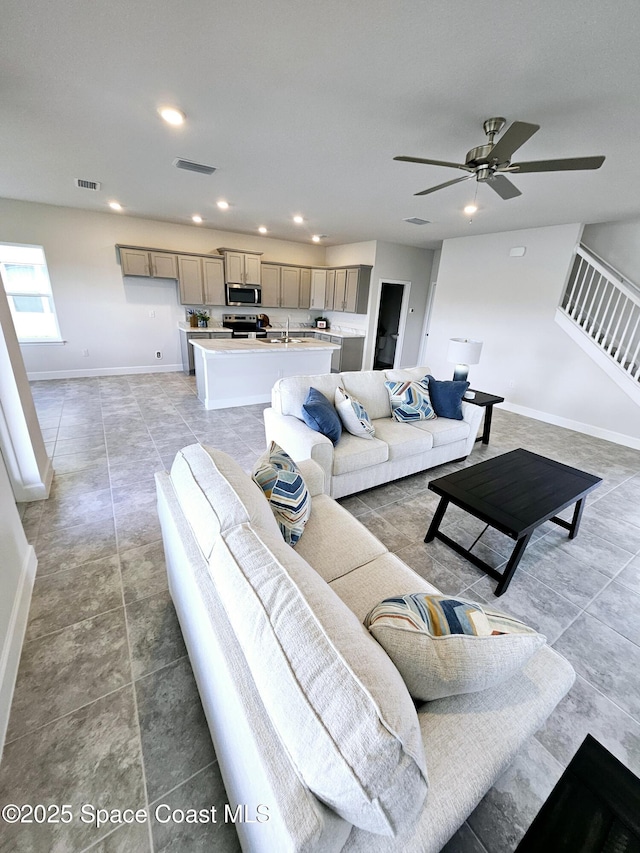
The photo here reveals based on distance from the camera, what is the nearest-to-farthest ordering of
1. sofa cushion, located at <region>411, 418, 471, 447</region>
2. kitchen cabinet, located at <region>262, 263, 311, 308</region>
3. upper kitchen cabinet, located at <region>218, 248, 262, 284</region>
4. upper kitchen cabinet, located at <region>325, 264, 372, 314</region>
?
sofa cushion, located at <region>411, 418, 471, 447</region> → upper kitchen cabinet, located at <region>218, 248, 262, 284</region> → upper kitchen cabinet, located at <region>325, 264, 372, 314</region> → kitchen cabinet, located at <region>262, 263, 311, 308</region>

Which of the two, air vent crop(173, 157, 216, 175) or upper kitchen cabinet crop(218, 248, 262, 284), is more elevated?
air vent crop(173, 157, 216, 175)

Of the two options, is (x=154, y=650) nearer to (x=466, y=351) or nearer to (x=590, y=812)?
(x=590, y=812)

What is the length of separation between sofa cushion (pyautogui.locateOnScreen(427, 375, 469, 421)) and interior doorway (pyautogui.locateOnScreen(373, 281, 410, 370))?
4.53 meters

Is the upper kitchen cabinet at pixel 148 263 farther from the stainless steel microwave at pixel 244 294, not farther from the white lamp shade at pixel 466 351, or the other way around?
the white lamp shade at pixel 466 351

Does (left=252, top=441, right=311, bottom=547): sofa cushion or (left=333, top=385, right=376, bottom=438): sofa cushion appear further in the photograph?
(left=333, top=385, right=376, bottom=438): sofa cushion

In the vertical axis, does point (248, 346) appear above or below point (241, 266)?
below

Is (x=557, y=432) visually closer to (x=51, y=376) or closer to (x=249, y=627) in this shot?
(x=249, y=627)

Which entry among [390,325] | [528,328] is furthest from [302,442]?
[390,325]

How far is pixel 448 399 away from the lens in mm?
3236

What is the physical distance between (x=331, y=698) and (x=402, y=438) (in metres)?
2.33

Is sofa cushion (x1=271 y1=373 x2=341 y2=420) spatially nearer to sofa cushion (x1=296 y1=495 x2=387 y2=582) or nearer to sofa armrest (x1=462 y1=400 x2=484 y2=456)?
sofa cushion (x1=296 y1=495 x2=387 y2=582)

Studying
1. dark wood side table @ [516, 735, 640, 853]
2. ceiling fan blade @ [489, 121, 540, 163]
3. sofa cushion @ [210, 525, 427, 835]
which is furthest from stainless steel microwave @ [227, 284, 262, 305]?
dark wood side table @ [516, 735, 640, 853]

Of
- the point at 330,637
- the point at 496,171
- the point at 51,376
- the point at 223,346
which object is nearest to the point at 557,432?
the point at 496,171

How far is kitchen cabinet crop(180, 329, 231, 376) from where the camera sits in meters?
6.09
